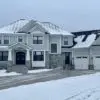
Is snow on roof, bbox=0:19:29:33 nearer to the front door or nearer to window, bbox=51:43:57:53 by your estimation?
the front door

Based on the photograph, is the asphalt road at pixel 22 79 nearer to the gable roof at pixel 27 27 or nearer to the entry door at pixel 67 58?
the gable roof at pixel 27 27

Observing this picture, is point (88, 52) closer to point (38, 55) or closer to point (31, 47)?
point (38, 55)

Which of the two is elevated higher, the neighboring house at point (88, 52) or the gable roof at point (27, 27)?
the gable roof at point (27, 27)

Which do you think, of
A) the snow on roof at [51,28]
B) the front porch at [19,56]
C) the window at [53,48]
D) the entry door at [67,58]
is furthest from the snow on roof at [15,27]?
the entry door at [67,58]

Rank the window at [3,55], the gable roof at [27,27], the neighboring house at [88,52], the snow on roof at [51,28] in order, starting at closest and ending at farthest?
the neighboring house at [88,52], the window at [3,55], the gable roof at [27,27], the snow on roof at [51,28]

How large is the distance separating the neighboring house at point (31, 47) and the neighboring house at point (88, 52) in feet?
8.16

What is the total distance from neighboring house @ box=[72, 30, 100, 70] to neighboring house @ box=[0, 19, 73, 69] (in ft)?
8.16

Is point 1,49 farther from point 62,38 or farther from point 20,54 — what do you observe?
point 62,38

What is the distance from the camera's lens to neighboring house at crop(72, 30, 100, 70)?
130 ft

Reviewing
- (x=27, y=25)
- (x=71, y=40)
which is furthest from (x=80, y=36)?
(x=27, y=25)

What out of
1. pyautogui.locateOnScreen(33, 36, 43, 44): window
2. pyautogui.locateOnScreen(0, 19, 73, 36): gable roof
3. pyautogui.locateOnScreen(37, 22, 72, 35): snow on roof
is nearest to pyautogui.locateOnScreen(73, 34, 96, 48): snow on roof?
Result: pyautogui.locateOnScreen(37, 22, 72, 35): snow on roof

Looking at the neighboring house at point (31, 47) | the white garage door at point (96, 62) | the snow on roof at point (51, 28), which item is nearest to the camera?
the white garage door at point (96, 62)

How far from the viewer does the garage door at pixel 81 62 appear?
4044cm

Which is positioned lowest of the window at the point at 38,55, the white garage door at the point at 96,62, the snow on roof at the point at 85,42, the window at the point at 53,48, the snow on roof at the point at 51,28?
the white garage door at the point at 96,62
